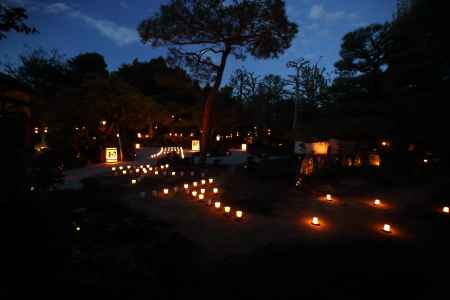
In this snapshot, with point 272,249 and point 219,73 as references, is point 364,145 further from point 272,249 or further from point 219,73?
point 272,249

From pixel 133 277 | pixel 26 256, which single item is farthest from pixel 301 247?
pixel 26 256

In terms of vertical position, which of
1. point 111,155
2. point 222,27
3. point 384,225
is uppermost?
point 222,27

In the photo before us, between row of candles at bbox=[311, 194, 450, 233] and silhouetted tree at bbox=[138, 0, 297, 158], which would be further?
silhouetted tree at bbox=[138, 0, 297, 158]

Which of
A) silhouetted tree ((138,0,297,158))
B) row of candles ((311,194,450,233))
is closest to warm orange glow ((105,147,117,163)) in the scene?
silhouetted tree ((138,0,297,158))

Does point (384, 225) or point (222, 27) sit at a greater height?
point (222, 27)

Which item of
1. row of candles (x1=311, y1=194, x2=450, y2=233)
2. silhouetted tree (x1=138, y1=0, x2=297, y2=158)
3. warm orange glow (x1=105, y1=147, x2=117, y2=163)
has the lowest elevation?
row of candles (x1=311, y1=194, x2=450, y2=233)

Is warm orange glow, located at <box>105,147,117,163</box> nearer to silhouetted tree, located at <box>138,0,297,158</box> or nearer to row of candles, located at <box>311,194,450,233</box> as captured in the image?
silhouetted tree, located at <box>138,0,297,158</box>

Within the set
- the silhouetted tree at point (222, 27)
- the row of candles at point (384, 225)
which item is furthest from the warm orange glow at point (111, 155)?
the row of candles at point (384, 225)

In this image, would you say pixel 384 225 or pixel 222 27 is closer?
pixel 384 225

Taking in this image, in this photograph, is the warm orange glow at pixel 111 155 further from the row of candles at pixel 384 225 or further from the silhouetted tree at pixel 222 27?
the row of candles at pixel 384 225

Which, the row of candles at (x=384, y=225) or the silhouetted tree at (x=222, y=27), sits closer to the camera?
the row of candles at (x=384, y=225)

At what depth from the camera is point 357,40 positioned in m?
12.0

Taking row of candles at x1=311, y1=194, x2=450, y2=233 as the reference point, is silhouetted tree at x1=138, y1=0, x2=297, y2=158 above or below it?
above

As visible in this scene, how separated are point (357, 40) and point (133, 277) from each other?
14.0 meters
